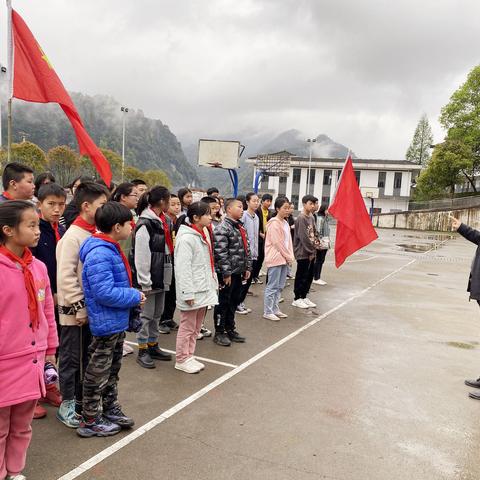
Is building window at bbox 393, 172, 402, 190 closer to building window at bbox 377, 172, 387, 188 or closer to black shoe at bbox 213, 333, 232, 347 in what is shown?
building window at bbox 377, 172, 387, 188

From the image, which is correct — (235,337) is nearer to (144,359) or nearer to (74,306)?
(144,359)

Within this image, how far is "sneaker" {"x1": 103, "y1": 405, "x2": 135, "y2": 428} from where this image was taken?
3.20 m

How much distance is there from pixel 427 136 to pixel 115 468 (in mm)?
72330

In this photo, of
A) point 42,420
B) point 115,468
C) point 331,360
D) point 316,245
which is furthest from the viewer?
point 316,245

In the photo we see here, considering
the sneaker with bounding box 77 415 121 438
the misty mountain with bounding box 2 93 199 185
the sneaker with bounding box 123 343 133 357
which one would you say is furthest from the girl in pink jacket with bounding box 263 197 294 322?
the misty mountain with bounding box 2 93 199 185

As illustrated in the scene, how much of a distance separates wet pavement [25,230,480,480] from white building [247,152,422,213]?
164ft

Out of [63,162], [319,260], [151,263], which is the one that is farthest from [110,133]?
[151,263]

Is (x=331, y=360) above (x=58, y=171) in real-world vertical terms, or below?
below

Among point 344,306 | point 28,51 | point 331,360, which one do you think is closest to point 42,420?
point 331,360

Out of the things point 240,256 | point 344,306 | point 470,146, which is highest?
point 470,146

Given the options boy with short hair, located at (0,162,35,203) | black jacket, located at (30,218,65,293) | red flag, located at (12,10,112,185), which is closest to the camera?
black jacket, located at (30,218,65,293)

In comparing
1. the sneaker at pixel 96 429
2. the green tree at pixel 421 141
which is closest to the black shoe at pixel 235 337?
the sneaker at pixel 96 429

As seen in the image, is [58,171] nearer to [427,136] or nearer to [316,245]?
[316,245]

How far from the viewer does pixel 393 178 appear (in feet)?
189
